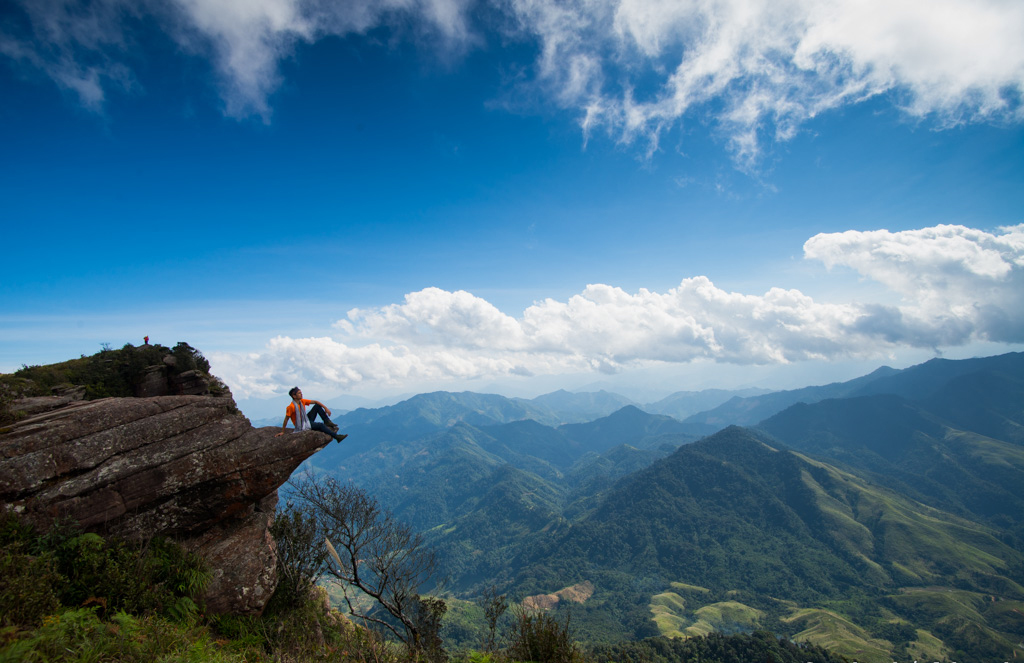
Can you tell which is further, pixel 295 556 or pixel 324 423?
pixel 295 556

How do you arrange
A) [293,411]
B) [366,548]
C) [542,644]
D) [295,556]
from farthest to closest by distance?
[366,548] < [295,556] < [293,411] < [542,644]

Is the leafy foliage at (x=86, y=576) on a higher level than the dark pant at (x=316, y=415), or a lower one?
lower

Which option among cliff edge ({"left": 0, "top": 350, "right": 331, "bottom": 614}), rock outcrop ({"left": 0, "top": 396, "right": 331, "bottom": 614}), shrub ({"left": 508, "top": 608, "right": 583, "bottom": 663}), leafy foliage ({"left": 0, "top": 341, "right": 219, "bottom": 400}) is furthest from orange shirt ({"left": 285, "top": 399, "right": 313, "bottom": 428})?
leafy foliage ({"left": 0, "top": 341, "right": 219, "bottom": 400})

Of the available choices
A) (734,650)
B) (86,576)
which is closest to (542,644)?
(86,576)

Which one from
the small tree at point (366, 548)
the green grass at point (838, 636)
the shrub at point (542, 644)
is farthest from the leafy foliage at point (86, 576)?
the green grass at point (838, 636)

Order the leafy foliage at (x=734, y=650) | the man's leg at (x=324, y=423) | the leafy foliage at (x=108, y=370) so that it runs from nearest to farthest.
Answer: the man's leg at (x=324, y=423) < the leafy foliage at (x=108, y=370) < the leafy foliage at (x=734, y=650)

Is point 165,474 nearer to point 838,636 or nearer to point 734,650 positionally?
point 734,650

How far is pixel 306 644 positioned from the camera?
12.5 metres

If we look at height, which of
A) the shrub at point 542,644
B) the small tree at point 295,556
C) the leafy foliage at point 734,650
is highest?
the small tree at point 295,556

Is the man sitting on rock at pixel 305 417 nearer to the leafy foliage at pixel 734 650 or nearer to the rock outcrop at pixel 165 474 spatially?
the rock outcrop at pixel 165 474

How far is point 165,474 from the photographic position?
570 inches

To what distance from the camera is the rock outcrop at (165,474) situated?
1284 centimetres

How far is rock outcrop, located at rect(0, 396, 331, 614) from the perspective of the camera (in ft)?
42.1

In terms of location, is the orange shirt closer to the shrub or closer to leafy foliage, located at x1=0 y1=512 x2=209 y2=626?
leafy foliage, located at x1=0 y1=512 x2=209 y2=626
